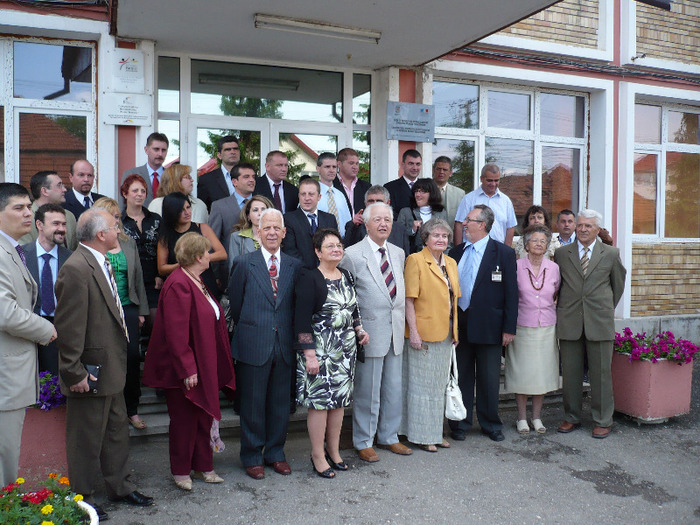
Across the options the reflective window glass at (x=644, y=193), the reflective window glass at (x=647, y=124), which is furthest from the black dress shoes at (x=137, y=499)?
the reflective window glass at (x=647, y=124)

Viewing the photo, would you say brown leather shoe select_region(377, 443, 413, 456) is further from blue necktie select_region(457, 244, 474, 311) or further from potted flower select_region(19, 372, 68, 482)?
potted flower select_region(19, 372, 68, 482)

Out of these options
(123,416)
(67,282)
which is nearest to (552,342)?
(123,416)

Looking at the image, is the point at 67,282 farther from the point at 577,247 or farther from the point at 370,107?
the point at 370,107

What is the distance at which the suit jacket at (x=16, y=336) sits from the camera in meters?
3.22

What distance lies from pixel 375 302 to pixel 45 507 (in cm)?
278

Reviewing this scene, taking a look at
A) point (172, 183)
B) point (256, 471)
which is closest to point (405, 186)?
point (172, 183)

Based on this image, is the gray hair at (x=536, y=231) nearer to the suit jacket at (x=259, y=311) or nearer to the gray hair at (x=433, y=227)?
the gray hair at (x=433, y=227)

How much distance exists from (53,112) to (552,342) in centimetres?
572

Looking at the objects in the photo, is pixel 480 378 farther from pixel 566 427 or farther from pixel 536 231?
pixel 536 231

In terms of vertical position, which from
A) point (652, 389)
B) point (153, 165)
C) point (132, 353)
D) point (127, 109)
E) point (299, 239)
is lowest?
point (652, 389)

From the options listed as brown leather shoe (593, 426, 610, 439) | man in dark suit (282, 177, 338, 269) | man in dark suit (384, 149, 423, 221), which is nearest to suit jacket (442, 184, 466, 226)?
man in dark suit (384, 149, 423, 221)

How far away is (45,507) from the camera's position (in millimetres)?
2684

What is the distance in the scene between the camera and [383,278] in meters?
4.97

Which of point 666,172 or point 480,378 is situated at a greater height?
point 666,172
